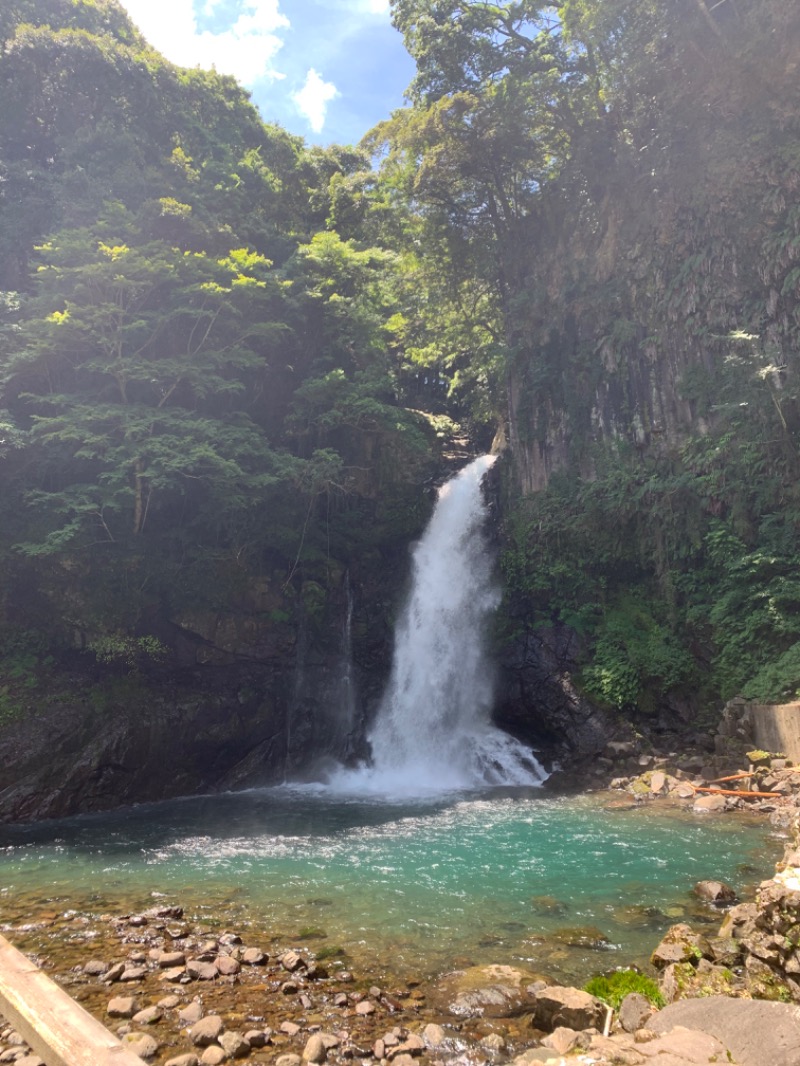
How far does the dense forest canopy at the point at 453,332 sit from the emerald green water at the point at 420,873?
18.6ft

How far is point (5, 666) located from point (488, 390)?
67.6 ft

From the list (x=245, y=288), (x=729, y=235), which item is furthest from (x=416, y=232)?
(x=729, y=235)

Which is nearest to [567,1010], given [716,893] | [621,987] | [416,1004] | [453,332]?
[621,987]

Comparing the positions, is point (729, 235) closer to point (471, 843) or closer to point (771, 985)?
point (471, 843)

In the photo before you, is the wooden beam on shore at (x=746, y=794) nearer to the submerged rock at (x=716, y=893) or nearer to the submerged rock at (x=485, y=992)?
the submerged rock at (x=716, y=893)

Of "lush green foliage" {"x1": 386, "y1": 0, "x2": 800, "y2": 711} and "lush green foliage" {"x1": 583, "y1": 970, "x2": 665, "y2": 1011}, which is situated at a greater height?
"lush green foliage" {"x1": 386, "y1": 0, "x2": 800, "y2": 711}

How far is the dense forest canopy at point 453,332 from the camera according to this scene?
58.2ft

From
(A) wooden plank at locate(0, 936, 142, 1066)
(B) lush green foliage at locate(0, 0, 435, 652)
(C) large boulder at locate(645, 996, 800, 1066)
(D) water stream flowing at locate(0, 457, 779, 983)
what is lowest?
(D) water stream flowing at locate(0, 457, 779, 983)

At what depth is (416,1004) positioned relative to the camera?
19.6 feet

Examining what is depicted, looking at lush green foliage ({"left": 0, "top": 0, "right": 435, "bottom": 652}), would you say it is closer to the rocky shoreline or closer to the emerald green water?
the emerald green water

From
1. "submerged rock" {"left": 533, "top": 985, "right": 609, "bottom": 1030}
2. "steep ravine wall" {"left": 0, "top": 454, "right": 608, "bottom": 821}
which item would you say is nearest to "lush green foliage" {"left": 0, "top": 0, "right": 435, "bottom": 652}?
"steep ravine wall" {"left": 0, "top": 454, "right": 608, "bottom": 821}

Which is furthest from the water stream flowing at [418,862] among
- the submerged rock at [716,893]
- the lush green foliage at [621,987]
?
the lush green foliage at [621,987]

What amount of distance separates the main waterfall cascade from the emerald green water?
3248 mm

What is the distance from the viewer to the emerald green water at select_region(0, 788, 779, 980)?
7.44 m
